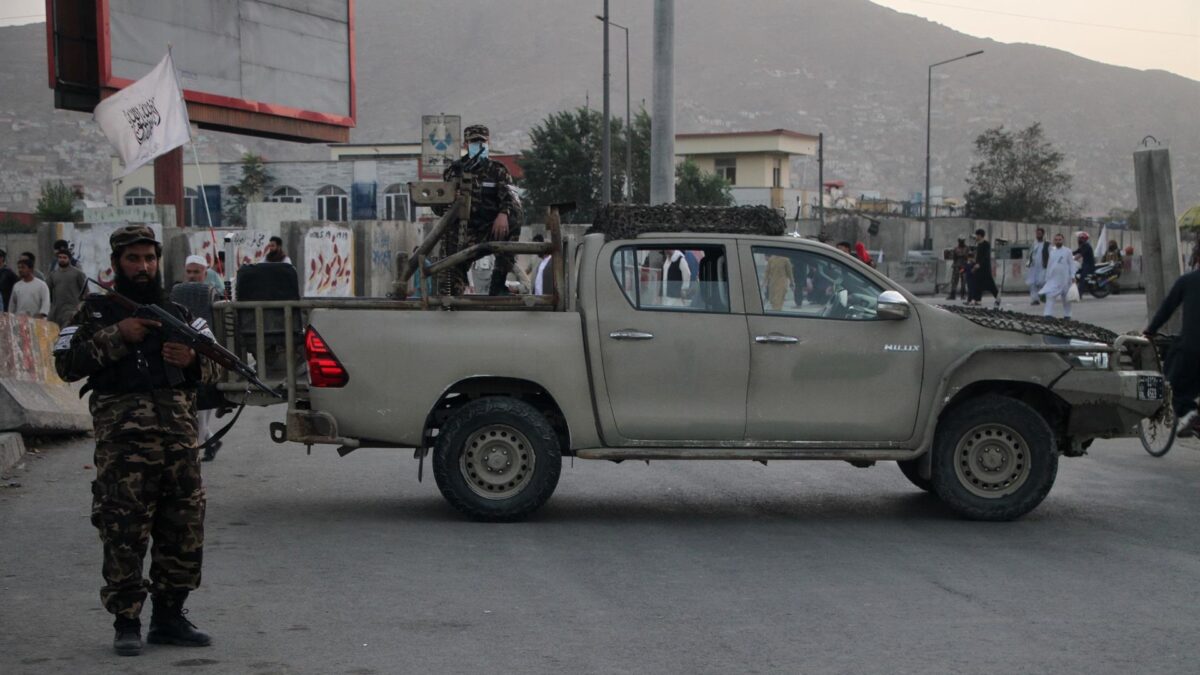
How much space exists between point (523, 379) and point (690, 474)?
278cm

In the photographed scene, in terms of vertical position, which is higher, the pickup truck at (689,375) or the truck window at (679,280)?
the truck window at (679,280)

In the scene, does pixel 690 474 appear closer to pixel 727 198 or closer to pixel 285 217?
pixel 285 217

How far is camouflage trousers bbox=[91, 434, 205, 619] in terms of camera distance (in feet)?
18.7

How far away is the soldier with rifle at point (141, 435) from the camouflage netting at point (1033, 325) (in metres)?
5.42

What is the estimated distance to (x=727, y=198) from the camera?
77.2 m

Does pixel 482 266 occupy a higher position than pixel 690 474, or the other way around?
pixel 482 266

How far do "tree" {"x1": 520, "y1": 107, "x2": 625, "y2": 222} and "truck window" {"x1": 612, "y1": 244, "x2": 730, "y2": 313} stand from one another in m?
62.5

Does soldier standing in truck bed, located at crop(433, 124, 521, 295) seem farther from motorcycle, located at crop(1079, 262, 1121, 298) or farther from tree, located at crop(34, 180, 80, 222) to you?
tree, located at crop(34, 180, 80, 222)

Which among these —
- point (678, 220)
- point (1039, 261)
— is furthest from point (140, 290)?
point (1039, 261)

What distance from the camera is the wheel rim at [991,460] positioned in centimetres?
929

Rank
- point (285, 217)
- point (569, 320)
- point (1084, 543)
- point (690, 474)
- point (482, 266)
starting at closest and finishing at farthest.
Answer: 1. point (1084, 543)
2. point (569, 320)
3. point (690, 474)
4. point (482, 266)
5. point (285, 217)

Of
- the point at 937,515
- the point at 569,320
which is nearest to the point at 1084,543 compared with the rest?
the point at 937,515

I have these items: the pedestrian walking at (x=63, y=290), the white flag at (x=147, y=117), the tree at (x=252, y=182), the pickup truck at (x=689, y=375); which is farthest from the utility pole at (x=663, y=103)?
the tree at (x=252, y=182)

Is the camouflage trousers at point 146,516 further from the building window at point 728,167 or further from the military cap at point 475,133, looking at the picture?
the building window at point 728,167
